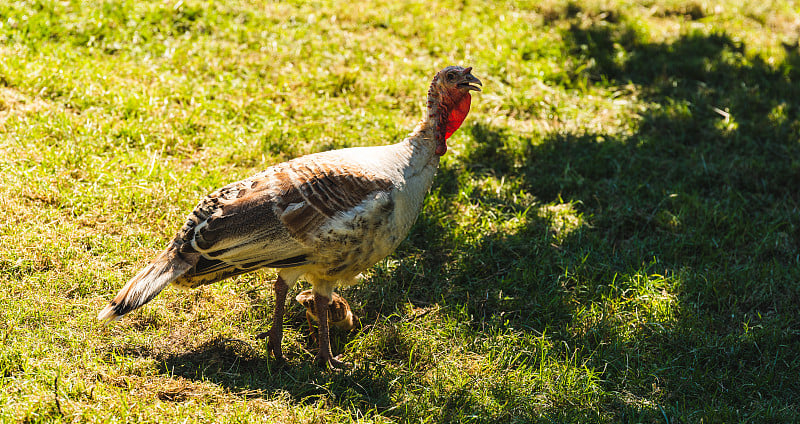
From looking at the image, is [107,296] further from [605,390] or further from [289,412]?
[605,390]

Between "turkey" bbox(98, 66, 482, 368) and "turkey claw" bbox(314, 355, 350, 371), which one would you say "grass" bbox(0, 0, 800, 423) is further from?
"turkey" bbox(98, 66, 482, 368)

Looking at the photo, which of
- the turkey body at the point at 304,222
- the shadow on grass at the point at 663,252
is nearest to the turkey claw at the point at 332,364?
the turkey body at the point at 304,222

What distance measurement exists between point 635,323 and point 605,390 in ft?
2.53

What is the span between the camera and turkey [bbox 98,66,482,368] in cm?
432

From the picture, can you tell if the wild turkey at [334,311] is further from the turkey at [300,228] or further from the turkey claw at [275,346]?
the turkey claw at [275,346]

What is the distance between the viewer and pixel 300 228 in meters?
4.33

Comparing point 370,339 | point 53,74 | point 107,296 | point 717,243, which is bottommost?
point 717,243

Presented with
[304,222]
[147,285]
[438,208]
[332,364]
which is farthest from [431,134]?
[147,285]

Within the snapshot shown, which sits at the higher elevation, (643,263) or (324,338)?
(324,338)

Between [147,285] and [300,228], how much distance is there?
37.9 inches

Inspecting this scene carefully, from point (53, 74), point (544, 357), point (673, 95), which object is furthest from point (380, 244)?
point (673, 95)

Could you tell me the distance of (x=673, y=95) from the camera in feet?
27.0

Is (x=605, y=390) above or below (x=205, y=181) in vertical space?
below

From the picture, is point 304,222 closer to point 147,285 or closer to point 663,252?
point 147,285
